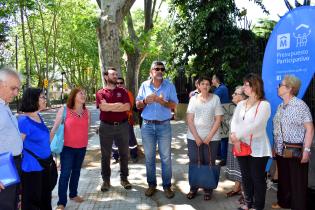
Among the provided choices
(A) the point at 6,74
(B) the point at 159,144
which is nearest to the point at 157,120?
(B) the point at 159,144

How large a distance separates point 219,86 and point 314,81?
189cm

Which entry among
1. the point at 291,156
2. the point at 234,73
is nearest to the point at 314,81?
the point at 291,156

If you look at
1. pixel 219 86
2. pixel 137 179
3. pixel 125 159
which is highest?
pixel 219 86

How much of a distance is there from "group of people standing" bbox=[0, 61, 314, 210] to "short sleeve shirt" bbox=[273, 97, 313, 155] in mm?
11

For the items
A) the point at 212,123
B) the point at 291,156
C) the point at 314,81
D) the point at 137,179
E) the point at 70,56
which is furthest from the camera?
the point at 70,56

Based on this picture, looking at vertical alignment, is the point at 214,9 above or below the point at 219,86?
above

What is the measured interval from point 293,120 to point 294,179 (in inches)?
29.5

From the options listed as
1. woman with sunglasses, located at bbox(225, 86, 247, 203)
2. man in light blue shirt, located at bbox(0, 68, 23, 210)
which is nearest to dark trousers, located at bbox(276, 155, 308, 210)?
woman with sunglasses, located at bbox(225, 86, 247, 203)

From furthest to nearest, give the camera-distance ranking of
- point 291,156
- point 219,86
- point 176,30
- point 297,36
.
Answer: point 176,30 < point 219,86 < point 297,36 < point 291,156

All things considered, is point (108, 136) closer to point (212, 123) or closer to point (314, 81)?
point (212, 123)

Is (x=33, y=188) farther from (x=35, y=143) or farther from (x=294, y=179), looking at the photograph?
(x=294, y=179)

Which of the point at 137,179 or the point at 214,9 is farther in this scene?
the point at 214,9

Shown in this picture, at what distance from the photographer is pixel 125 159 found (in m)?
6.64

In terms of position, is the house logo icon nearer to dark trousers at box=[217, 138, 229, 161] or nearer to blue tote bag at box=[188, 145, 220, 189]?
blue tote bag at box=[188, 145, 220, 189]
